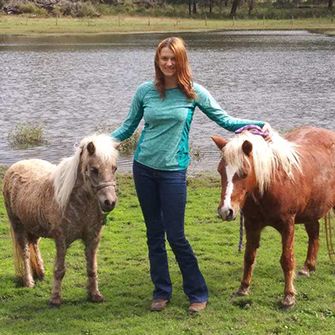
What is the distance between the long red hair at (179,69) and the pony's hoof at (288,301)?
6.99 ft

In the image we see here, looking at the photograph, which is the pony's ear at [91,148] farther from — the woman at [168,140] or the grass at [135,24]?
the grass at [135,24]

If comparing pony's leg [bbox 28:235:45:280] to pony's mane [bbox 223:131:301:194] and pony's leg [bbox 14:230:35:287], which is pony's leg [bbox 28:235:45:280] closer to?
pony's leg [bbox 14:230:35:287]

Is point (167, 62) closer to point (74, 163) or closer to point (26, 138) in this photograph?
point (74, 163)

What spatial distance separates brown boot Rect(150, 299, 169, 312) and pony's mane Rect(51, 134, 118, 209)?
127 centimetres

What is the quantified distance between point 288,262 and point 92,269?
192 cm

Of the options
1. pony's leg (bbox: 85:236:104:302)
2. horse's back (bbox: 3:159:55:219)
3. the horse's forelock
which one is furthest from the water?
the horse's forelock

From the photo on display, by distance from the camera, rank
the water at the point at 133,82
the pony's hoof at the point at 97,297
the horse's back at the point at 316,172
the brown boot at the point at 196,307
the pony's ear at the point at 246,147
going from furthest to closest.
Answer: the water at the point at 133,82 → the pony's hoof at the point at 97,297 → the horse's back at the point at 316,172 → the brown boot at the point at 196,307 → the pony's ear at the point at 246,147

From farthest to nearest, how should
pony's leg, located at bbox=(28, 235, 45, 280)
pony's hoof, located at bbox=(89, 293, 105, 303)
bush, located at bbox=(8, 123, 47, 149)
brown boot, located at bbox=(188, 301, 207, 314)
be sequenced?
bush, located at bbox=(8, 123, 47, 149) < pony's leg, located at bbox=(28, 235, 45, 280) < pony's hoof, located at bbox=(89, 293, 105, 303) < brown boot, located at bbox=(188, 301, 207, 314)

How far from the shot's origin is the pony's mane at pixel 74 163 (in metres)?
5.48

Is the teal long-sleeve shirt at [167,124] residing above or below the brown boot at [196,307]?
above

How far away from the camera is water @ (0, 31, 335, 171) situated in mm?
17938

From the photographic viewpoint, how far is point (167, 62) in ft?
17.7

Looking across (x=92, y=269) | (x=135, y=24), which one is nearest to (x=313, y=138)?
(x=92, y=269)

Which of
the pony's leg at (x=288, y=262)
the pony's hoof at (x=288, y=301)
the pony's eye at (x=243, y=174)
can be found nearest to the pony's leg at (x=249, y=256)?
the pony's leg at (x=288, y=262)
